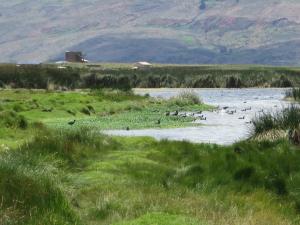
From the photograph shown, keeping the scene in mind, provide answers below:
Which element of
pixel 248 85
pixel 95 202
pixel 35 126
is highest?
pixel 95 202

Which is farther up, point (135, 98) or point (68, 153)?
point (68, 153)

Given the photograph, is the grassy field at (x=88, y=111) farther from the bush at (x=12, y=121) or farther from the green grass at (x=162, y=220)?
the green grass at (x=162, y=220)

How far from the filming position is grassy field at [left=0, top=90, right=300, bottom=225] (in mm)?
14047

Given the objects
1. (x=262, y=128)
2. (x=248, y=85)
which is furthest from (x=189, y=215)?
(x=248, y=85)

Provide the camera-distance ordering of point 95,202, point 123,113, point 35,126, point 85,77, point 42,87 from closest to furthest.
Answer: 1. point 95,202
2. point 35,126
3. point 123,113
4. point 42,87
5. point 85,77

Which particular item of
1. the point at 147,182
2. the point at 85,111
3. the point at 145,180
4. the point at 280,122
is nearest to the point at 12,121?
the point at 280,122

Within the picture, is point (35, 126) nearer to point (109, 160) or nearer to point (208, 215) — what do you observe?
point (109, 160)

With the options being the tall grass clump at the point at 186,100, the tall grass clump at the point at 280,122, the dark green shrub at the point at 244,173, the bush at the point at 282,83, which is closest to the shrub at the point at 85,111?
the tall grass clump at the point at 186,100

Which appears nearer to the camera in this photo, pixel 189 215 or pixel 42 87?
pixel 189 215

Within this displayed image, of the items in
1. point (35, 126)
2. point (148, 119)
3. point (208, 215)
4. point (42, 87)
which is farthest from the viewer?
point (42, 87)

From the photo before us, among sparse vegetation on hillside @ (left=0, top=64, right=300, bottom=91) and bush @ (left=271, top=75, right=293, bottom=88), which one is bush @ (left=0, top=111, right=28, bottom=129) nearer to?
sparse vegetation on hillside @ (left=0, top=64, right=300, bottom=91)

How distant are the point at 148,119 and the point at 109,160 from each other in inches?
969

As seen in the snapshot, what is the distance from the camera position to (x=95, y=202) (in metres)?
16.6

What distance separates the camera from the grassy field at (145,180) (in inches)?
553
